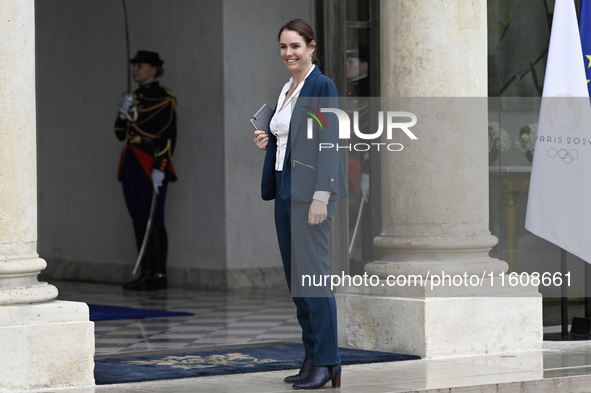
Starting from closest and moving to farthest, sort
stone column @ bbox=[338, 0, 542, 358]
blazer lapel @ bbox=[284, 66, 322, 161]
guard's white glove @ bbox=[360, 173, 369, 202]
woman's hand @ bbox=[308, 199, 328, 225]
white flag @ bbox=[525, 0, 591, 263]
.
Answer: woman's hand @ bbox=[308, 199, 328, 225], blazer lapel @ bbox=[284, 66, 322, 161], stone column @ bbox=[338, 0, 542, 358], white flag @ bbox=[525, 0, 591, 263], guard's white glove @ bbox=[360, 173, 369, 202]

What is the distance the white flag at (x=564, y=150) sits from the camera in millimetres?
6461

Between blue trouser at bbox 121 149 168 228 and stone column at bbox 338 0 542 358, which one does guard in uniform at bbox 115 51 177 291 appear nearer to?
blue trouser at bbox 121 149 168 228

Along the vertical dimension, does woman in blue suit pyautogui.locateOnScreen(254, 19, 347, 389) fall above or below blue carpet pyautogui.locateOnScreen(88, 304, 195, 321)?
above

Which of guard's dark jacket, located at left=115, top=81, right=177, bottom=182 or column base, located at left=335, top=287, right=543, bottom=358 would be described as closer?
column base, located at left=335, top=287, right=543, bottom=358

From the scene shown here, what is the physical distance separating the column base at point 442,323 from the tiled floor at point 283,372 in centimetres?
10

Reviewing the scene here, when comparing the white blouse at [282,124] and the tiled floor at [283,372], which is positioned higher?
the white blouse at [282,124]

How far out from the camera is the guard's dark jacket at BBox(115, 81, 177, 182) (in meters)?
11.0

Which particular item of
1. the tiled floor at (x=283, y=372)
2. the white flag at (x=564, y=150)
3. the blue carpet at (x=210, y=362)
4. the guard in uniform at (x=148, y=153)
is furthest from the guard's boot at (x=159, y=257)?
the white flag at (x=564, y=150)

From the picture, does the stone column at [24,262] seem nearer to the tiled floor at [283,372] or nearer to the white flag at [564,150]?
the tiled floor at [283,372]

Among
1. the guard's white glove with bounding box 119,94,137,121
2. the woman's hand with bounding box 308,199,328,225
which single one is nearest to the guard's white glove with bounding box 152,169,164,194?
the guard's white glove with bounding box 119,94,137,121

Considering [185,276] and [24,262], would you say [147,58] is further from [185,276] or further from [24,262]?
[24,262]

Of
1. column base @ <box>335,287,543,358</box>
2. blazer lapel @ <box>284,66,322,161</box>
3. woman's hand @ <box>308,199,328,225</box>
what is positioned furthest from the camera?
column base @ <box>335,287,543,358</box>

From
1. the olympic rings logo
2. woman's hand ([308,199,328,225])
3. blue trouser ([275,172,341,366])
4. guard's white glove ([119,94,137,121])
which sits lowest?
blue trouser ([275,172,341,366])

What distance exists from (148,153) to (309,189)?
260 inches
